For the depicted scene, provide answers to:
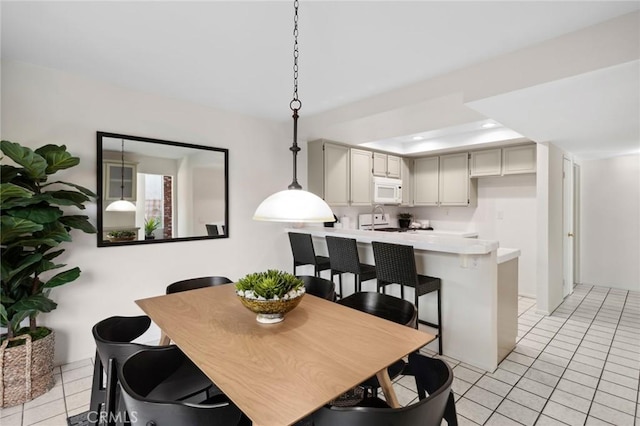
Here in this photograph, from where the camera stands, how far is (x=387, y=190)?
510 centimetres

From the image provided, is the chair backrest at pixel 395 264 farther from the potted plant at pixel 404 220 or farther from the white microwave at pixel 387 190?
the potted plant at pixel 404 220

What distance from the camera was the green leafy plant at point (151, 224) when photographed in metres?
3.04

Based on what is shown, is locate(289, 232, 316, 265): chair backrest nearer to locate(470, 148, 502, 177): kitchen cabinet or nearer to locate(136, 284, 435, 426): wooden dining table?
locate(136, 284, 435, 426): wooden dining table

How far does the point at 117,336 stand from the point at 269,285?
35.1 inches

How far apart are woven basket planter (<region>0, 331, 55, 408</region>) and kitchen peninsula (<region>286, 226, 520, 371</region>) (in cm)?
275

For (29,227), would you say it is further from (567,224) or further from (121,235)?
(567,224)

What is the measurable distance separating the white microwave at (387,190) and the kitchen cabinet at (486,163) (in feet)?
3.82

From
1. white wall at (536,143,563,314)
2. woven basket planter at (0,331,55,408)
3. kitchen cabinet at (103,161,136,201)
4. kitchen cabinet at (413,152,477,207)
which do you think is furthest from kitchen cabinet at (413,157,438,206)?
woven basket planter at (0,331,55,408)

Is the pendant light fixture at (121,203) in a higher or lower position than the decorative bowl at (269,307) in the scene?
higher

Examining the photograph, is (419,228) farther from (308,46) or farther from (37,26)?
(37,26)

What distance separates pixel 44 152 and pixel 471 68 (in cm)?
321

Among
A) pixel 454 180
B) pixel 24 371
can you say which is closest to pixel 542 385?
pixel 454 180

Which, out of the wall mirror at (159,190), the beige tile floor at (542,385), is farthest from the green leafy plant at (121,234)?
the beige tile floor at (542,385)

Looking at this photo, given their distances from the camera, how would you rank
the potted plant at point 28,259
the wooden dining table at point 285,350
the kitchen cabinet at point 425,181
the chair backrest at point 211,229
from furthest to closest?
the kitchen cabinet at point 425,181
the chair backrest at point 211,229
the potted plant at point 28,259
the wooden dining table at point 285,350
